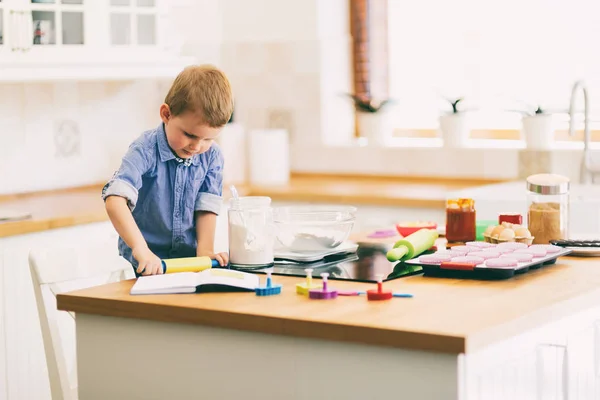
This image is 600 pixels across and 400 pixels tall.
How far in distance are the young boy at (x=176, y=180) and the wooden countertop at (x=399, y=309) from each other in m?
0.21

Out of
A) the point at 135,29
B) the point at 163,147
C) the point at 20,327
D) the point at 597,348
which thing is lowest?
the point at 20,327

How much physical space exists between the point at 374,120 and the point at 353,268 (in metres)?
2.26

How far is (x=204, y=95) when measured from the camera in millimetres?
2320

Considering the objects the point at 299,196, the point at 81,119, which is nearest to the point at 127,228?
the point at 299,196

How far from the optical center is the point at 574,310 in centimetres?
199

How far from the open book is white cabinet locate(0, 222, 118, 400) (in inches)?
47.9

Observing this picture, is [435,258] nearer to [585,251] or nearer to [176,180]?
[585,251]

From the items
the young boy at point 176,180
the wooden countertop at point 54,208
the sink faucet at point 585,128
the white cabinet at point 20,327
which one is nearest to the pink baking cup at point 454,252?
the young boy at point 176,180

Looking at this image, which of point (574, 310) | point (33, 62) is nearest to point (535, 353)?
point (574, 310)

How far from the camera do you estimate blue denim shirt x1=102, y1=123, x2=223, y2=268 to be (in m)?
2.47

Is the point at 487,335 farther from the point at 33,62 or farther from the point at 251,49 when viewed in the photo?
the point at 251,49

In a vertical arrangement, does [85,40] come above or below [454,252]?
above

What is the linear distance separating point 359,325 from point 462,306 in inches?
10.2

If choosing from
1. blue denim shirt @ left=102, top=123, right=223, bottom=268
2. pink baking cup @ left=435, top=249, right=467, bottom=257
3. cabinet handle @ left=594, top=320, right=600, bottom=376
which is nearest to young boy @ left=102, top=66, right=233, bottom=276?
blue denim shirt @ left=102, top=123, right=223, bottom=268
